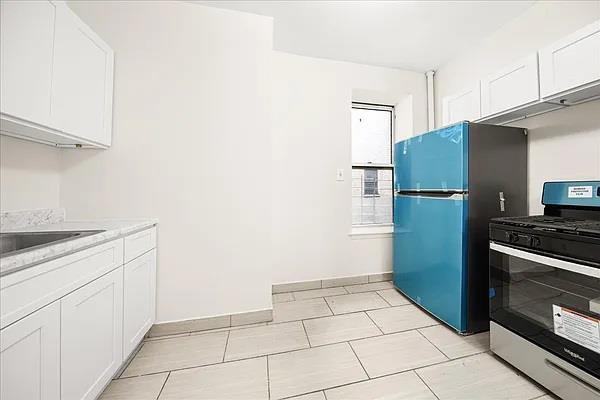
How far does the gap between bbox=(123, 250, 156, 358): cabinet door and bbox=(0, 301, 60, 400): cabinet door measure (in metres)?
0.49

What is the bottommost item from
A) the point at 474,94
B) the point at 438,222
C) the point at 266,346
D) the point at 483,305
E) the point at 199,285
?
the point at 266,346

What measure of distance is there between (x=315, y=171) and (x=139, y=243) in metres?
1.81

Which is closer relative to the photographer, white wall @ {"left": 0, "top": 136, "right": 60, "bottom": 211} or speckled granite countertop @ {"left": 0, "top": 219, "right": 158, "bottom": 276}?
speckled granite countertop @ {"left": 0, "top": 219, "right": 158, "bottom": 276}

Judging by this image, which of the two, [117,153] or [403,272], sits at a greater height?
[117,153]

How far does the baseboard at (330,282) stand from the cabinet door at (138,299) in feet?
4.08

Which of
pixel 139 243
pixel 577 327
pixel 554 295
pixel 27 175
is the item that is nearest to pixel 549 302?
pixel 554 295

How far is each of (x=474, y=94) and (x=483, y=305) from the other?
1.79 m

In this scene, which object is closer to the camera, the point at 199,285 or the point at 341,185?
the point at 199,285

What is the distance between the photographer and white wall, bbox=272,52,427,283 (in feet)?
8.71

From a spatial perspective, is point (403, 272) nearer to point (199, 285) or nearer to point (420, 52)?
point (199, 285)

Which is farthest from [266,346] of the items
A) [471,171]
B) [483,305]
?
[471,171]

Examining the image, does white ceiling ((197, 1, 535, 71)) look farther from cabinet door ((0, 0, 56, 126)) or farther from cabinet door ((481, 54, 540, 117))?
cabinet door ((0, 0, 56, 126))

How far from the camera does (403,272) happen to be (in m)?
2.53

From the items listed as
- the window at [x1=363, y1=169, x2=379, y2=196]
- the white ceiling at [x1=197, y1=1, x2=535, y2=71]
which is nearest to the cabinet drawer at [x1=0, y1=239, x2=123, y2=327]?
the white ceiling at [x1=197, y1=1, x2=535, y2=71]
